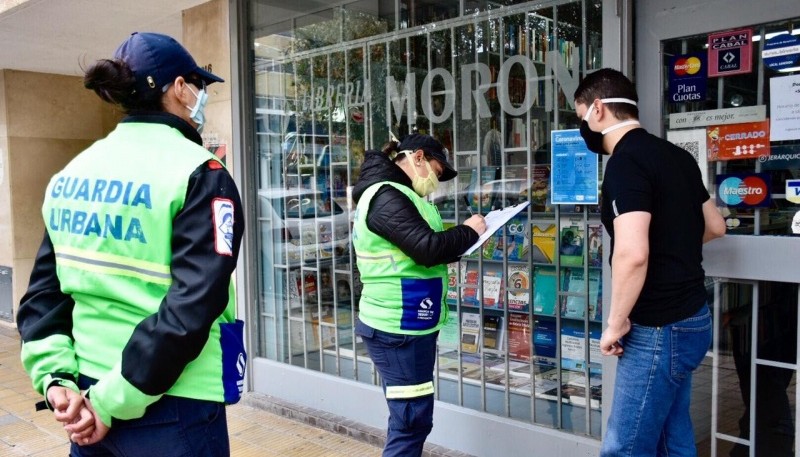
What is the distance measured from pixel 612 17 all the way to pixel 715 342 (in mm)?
1608

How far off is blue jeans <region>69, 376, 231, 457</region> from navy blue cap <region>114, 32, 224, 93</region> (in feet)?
2.70

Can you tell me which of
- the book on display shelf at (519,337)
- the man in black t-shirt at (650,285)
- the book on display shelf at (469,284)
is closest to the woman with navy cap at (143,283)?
the man in black t-shirt at (650,285)

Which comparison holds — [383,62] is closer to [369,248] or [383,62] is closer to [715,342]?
[369,248]

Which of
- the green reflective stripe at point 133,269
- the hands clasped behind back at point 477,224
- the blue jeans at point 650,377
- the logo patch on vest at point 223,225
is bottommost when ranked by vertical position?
the blue jeans at point 650,377

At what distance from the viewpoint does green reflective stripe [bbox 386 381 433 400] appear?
10.1 ft

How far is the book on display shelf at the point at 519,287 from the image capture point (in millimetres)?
3996

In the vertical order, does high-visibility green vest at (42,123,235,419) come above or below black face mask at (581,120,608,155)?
below

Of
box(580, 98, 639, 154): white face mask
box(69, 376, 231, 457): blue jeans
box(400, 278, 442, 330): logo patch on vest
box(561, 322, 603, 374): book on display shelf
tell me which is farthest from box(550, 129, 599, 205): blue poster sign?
box(69, 376, 231, 457): blue jeans

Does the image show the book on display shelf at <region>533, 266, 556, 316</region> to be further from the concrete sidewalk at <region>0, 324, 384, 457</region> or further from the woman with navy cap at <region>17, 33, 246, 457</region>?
the woman with navy cap at <region>17, 33, 246, 457</region>

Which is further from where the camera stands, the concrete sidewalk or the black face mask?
the concrete sidewalk

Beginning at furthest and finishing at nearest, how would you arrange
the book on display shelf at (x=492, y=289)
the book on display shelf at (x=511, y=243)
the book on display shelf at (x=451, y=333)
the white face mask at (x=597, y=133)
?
the book on display shelf at (x=451, y=333)
the book on display shelf at (x=492, y=289)
the book on display shelf at (x=511, y=243)
the white face mask at (x=597, y=133)

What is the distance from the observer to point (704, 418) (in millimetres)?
3359

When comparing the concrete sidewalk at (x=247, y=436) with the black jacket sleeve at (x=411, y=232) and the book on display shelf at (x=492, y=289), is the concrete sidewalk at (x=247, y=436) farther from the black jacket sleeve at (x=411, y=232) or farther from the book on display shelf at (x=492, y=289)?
the black jacket sleeve at (x=411, y=232)

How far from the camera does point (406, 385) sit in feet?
Result: 10.1
